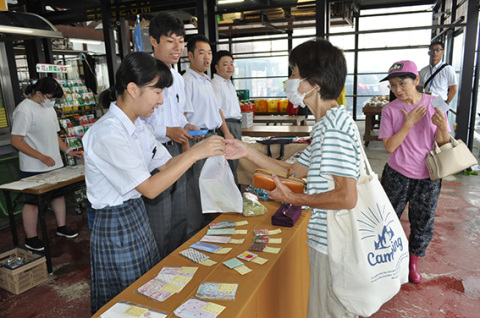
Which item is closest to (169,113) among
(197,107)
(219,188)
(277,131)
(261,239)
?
Result: (197,107)

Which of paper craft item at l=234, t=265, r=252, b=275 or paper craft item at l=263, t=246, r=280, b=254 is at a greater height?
paper craft item at l=234, t=265, r=252, b=275

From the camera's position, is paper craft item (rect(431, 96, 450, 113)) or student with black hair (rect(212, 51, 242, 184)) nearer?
paper craft item (rect(431, 96, 450, 113))

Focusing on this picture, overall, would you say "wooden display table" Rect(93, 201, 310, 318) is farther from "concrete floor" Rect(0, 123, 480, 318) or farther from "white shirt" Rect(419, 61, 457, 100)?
"white shirt" Rect(419, 61, 457, 100)

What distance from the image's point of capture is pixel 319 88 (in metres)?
1.49

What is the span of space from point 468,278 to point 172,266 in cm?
256

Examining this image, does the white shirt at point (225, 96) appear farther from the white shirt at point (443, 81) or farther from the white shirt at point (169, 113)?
the white shirt at point (443, 81)

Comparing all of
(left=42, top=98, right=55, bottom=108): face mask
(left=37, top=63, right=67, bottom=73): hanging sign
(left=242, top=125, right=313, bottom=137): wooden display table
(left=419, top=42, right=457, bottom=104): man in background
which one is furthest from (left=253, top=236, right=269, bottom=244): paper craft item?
(left=419, top=42, right=457, bottom=104): man in background

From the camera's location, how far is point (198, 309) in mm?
1367

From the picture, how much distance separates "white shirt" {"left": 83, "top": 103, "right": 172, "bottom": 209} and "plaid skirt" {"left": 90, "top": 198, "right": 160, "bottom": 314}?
7cm

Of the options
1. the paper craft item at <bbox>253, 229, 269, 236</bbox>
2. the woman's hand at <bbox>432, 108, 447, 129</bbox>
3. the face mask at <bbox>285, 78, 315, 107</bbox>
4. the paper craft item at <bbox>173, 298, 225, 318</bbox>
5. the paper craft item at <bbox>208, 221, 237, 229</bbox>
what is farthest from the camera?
the woman's hand at <bbox>432, 108, 447, 129</bbox>

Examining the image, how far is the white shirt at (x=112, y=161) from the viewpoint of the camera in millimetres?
1601

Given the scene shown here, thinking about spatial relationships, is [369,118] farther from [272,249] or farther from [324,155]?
[324,155]

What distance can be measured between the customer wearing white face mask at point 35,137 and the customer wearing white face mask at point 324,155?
3042 mm

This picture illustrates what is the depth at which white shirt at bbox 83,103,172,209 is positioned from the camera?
160 cm
